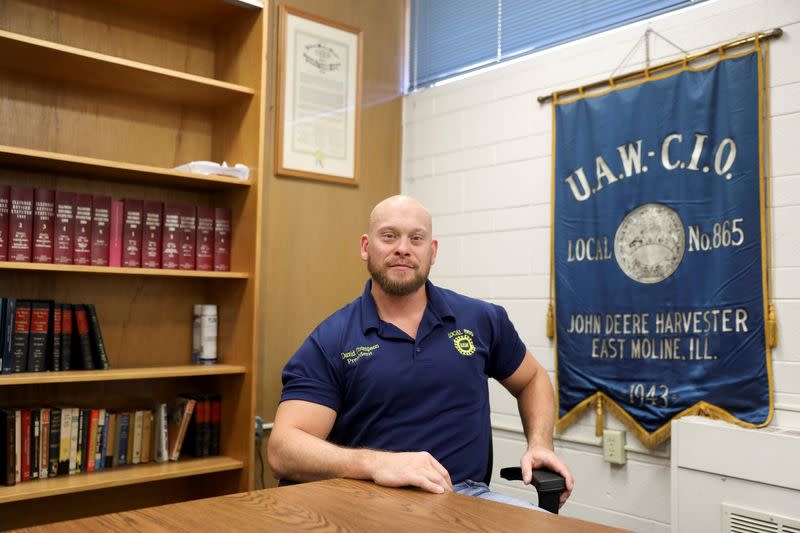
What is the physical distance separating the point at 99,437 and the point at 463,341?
1.44m

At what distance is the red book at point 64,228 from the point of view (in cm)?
254

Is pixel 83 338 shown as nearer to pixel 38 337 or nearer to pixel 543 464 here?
pixel 38 337

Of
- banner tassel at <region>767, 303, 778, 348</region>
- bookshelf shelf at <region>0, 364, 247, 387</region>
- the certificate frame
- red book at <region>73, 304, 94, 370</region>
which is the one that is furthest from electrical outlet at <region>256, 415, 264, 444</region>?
banner tassel at <region>767, 303, 778, 348</region>

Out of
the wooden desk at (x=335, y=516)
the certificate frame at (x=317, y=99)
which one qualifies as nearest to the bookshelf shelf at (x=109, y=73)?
the certificate frame at (x=317, y=99)

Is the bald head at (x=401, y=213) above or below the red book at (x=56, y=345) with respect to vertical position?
above

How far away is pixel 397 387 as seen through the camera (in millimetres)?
1926

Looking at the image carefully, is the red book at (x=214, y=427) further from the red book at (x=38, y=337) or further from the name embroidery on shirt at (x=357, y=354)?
the name embroidery on shirt at (x=357, y=354)

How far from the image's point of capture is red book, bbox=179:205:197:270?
9.30 feet

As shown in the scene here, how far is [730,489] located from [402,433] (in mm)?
1091

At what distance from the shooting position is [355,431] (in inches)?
77.4

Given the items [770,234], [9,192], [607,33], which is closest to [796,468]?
[770,234]

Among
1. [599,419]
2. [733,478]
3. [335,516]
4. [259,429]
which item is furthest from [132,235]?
[733,478]

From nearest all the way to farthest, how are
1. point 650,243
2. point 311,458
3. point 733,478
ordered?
point 311,458 → point 733,478 → point 650,243

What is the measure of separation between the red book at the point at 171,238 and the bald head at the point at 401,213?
3.39 feet
